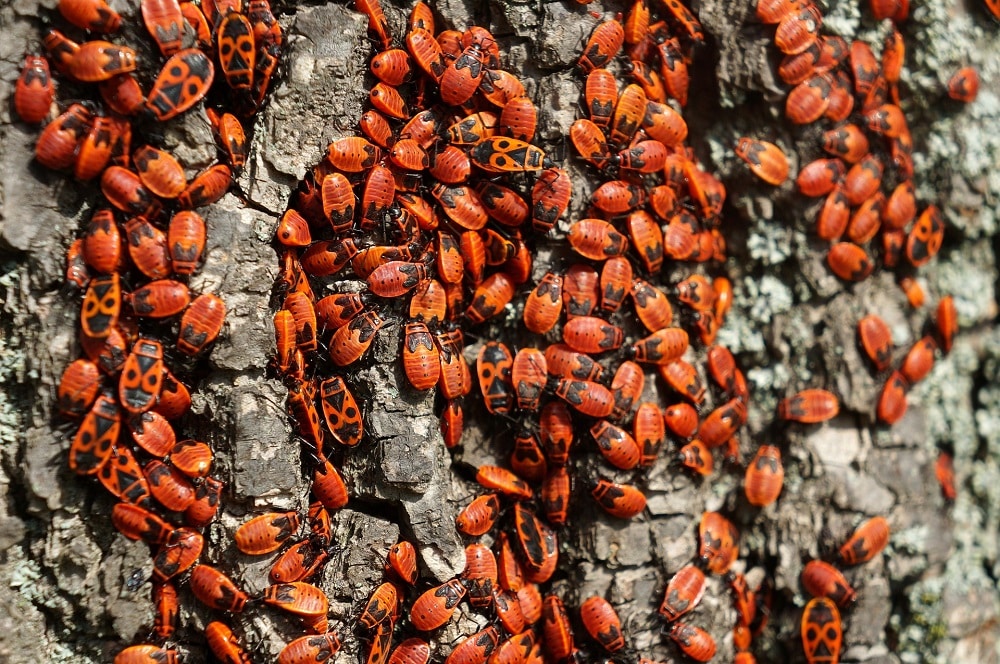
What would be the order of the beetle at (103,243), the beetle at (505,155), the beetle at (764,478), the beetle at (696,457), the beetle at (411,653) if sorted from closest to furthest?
the beetle at (103,243)
the beetle at (411,653)
the beetle at (505,155)
the beetle at (696,457)
the beetle at (764,478)

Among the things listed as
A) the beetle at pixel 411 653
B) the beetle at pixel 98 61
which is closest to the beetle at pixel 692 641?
the beetle at pixel 411 653

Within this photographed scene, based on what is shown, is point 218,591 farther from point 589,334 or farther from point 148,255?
point 589,334

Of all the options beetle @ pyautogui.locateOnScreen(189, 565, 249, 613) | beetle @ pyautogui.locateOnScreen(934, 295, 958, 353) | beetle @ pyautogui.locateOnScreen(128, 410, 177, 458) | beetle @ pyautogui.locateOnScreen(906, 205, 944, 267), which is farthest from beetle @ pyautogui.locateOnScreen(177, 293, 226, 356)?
beetle @ pyautogui.locateOnScreen(934, 295, 958, 353)

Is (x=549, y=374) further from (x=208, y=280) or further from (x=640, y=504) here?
(x=208, y=280)

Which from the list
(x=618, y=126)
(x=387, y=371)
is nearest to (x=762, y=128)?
(x=618, y=126)

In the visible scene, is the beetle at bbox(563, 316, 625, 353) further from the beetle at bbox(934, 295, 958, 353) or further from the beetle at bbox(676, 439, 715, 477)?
the beetle at bbox(934, 295, 958, 353)

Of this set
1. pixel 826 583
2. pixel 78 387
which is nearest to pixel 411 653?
pixel 78 387

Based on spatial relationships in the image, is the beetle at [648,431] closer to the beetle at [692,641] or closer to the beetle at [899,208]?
the beetle at [692,641]
